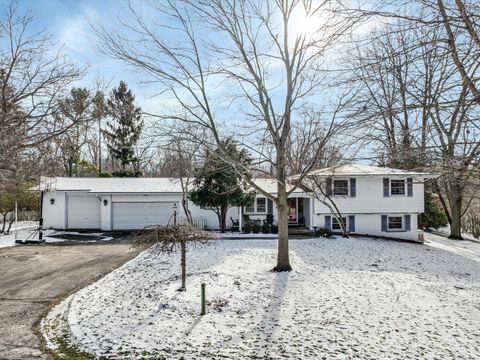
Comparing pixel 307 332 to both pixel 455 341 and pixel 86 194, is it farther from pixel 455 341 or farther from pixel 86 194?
pixel 86 194

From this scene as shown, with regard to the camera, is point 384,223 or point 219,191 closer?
point 219,191

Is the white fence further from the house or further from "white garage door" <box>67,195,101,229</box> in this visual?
"white garage door" <box>67,195,101,229</box>

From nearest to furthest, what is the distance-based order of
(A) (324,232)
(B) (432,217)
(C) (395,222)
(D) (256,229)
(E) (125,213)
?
1. (A) (324,232)
2. (D) (256,229)
3. (C) (395,222)
4. (E) (125,213)
5. (B) (432,217)

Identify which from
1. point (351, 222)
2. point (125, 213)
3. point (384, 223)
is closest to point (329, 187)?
point (351, 222)

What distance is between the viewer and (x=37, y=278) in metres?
10.3

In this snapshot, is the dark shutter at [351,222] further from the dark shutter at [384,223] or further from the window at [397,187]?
the window at [397,187]

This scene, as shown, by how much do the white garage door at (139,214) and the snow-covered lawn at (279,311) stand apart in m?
9.85

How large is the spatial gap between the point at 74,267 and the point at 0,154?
4355 millimetres

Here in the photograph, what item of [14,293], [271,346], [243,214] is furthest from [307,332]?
[243,214]

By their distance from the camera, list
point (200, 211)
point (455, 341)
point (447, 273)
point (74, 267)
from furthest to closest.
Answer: point (200, 211) → point (447, 273) → point (74, 267) → point (455, 341)

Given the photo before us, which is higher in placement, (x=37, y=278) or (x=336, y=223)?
(x=336, y=223)

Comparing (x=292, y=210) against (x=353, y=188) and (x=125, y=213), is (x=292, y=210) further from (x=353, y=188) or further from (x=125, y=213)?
(x=125, y=213)

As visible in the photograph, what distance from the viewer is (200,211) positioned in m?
22.5

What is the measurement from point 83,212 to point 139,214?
3.84 meters
